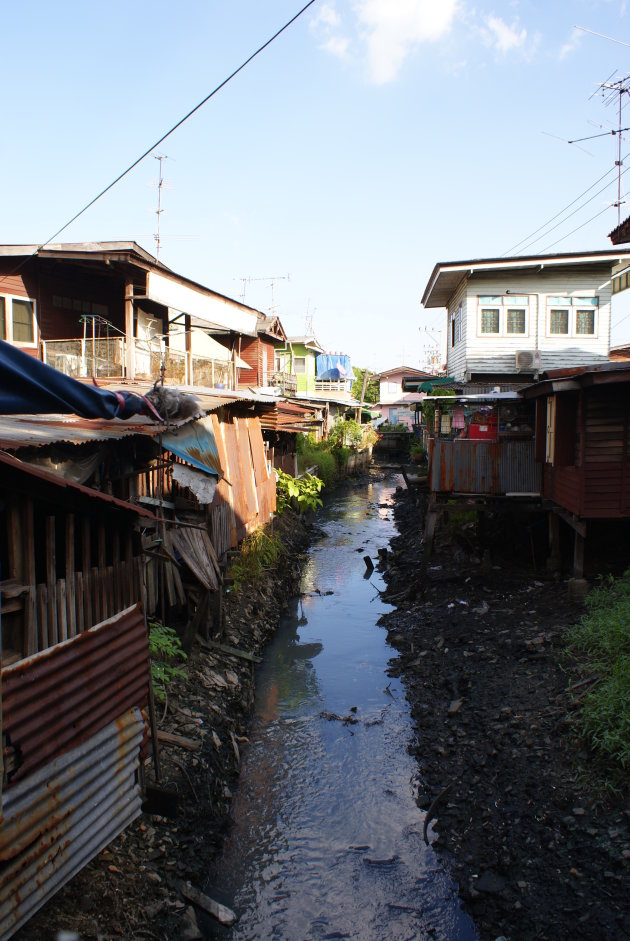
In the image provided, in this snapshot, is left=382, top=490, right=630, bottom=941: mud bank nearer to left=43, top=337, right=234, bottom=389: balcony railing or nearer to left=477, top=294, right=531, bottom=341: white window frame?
left=43, top=337, right=234, bottom=389: balcony railing

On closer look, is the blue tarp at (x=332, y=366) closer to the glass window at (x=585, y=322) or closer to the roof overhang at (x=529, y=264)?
the roof overhang at (x=529, y=264)

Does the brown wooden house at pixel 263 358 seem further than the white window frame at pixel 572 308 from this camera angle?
Yes

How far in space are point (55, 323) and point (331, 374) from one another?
31.6 metres

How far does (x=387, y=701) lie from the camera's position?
10.1 meters

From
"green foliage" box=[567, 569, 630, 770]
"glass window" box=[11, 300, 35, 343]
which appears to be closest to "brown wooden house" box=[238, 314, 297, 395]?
"glass window" box=[11, 300, 35, 343]

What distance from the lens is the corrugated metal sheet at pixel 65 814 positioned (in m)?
3.81

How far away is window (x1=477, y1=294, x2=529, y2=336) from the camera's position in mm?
20453

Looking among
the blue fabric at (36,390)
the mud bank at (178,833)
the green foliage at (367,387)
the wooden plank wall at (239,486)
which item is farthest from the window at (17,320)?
the green foliage at (367,387)

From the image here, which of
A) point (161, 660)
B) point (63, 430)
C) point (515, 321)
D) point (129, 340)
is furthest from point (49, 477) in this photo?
point (515, 321)

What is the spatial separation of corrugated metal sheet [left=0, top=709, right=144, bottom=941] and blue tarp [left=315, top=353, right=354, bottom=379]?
41.2 metres

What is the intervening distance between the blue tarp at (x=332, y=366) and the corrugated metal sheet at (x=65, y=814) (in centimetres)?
4119

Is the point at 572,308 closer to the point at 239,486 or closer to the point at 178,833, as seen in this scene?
the point at 239,486

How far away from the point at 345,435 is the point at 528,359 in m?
21.2

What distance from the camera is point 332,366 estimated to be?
151 ft
